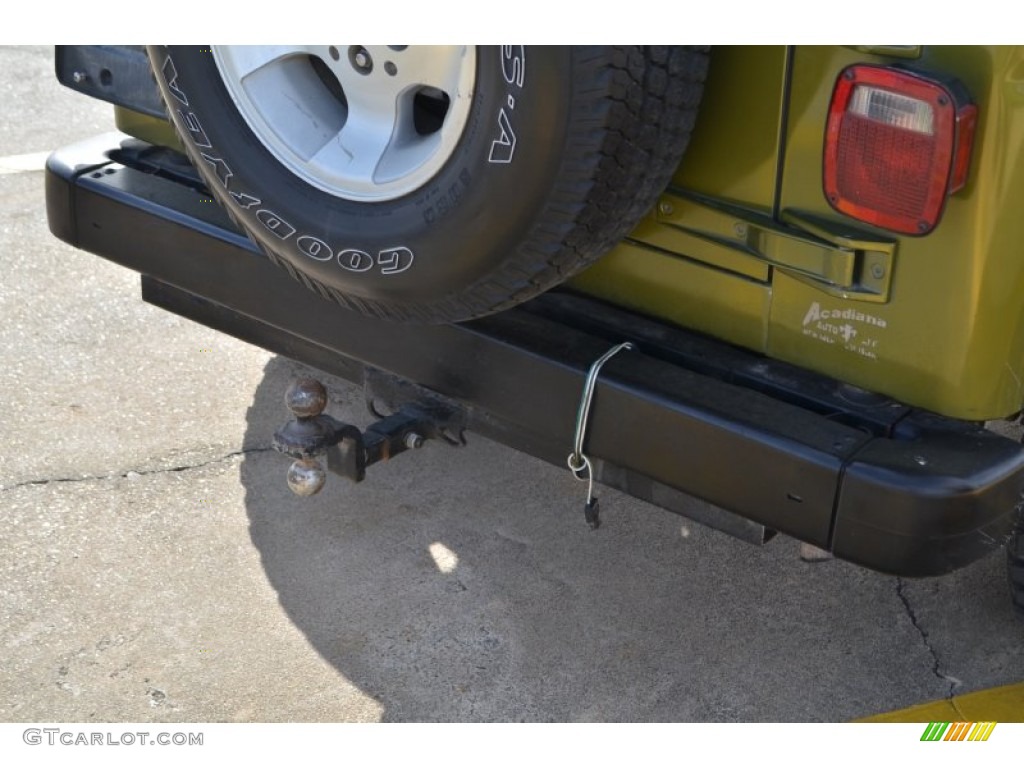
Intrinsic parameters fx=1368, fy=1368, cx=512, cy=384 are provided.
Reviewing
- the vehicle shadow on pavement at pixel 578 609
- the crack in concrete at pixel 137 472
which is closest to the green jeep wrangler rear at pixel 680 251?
the vehicle shadow on pavement at pixel 578 609

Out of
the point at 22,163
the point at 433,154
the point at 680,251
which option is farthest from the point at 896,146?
the point at 22,163

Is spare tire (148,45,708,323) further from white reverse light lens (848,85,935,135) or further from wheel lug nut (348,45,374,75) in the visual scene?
white reverse light lens (848,85,935,135)

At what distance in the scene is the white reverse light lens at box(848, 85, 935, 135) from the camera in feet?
6.76

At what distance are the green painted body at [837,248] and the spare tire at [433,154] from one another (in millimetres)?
121

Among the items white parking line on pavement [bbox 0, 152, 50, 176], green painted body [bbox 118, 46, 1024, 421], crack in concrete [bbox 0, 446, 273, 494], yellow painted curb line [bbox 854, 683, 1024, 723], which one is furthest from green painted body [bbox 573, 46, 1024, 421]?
white parking line on pavement [bbox 0, 152, 50, 176]

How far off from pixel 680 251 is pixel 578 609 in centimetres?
92

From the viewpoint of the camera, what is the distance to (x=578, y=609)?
2992 millimetres

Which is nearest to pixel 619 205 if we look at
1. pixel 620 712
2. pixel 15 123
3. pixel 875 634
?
pixel 620 712

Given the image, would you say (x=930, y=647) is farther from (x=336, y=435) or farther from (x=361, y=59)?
(x=361, y=59)

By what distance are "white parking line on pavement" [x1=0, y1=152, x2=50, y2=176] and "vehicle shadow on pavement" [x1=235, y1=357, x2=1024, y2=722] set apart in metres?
2.07

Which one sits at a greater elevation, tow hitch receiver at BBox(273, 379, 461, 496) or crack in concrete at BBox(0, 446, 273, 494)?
tow hitch receiver at BBox(273, 379, 461, 496)

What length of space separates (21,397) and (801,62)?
2.37 meters

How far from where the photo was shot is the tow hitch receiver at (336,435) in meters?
2.79

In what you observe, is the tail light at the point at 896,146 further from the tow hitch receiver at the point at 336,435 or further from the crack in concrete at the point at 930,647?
the crack in concrete at the point at 930,647
